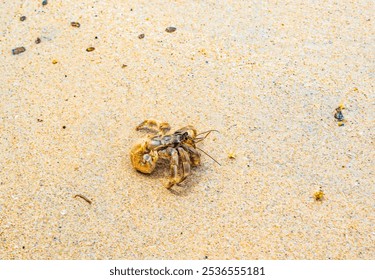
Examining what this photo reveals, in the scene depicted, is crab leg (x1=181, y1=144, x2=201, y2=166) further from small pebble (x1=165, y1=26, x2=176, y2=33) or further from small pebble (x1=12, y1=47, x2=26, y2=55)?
small pebble (x1=12, y1=47, x2=26, y2=55)

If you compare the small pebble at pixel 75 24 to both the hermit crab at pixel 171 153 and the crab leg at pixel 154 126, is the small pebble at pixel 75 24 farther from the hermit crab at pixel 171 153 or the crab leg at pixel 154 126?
the hermit crab at pixel 171 153

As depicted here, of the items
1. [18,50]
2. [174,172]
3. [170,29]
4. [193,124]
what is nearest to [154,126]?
[193,124]

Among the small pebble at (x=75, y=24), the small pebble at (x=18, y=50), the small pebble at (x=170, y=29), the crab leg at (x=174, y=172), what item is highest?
the small pebble at (x=170, y=29)

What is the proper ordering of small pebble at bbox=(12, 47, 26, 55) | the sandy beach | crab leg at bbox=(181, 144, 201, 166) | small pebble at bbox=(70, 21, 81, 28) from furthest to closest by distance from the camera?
1. small pebble at bbox=(70, 21, 81, 28)
2. small pebble at bbox=(12, 47, 26, 55)
3. crab leg at bbox=(181, 144, 201, 166)
4. the sandy beach

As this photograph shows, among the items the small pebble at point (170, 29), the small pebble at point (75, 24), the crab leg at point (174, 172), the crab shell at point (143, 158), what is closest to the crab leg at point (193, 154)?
the crab leg at point (174, 172)

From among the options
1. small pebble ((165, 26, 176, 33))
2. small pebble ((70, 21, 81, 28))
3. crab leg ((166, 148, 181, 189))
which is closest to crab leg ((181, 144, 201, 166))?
crab leg ((166, 148, 181, 189))

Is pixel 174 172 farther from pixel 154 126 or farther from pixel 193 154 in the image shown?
pixel 154 126

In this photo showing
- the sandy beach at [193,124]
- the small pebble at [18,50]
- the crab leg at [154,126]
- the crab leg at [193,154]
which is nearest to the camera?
the sandy beach at [193,124]
